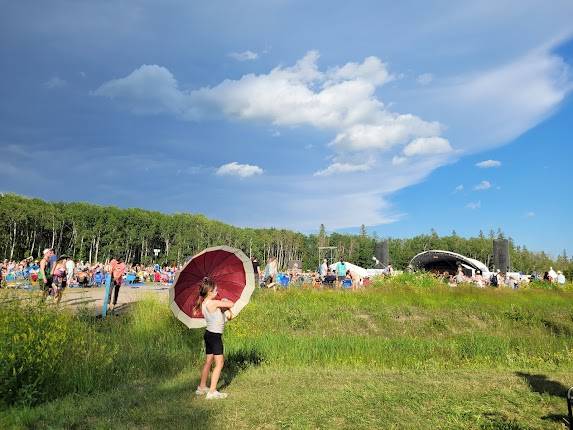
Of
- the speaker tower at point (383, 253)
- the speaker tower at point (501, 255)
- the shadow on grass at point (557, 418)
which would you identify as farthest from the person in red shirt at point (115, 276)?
the speaker tower at point (501, 255)

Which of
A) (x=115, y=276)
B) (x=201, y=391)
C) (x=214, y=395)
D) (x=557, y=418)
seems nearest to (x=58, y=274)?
(x=115, y=276)

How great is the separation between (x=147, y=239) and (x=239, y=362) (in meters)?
66.3

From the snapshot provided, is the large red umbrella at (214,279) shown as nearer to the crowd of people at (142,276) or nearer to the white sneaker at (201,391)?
the white sneaker at (201,391)

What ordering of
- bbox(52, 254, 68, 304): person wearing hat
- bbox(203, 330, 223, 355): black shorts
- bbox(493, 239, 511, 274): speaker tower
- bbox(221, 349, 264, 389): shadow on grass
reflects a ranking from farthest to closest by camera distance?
bbox(493, 239, 511, 274): speaker tower → bbox(52, 254, 68, 304): person wearing hat → bbox(221, 349, 264, 389): shadow on grass → bbox(203, 330, 223, 355): black shorts

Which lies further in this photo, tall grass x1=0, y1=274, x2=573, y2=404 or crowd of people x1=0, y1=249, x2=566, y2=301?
crowd of people x1=0, y1=249, x2=566, y2=301

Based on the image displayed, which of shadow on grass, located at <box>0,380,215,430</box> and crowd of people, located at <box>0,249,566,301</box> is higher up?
crowd of people, located at <box>0,249,566,301</box>

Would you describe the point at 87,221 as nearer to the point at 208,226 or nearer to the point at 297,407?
the point at 208,226

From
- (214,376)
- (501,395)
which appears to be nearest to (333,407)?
(214,376)

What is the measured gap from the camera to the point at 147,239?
7288cm

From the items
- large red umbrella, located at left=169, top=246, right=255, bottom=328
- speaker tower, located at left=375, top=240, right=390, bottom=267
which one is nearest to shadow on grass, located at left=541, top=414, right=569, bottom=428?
large red umbrella, located at left=169, top=246, right=255, bottom=328

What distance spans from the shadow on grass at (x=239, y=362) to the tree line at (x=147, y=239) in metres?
32.8

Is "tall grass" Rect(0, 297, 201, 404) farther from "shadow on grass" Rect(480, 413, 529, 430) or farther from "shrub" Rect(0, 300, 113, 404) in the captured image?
"shadow on grass" Rect(480, 413, 529, 430)

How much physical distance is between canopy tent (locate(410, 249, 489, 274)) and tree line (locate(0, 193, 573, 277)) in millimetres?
9100

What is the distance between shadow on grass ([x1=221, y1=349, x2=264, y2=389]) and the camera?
8.56 metres
